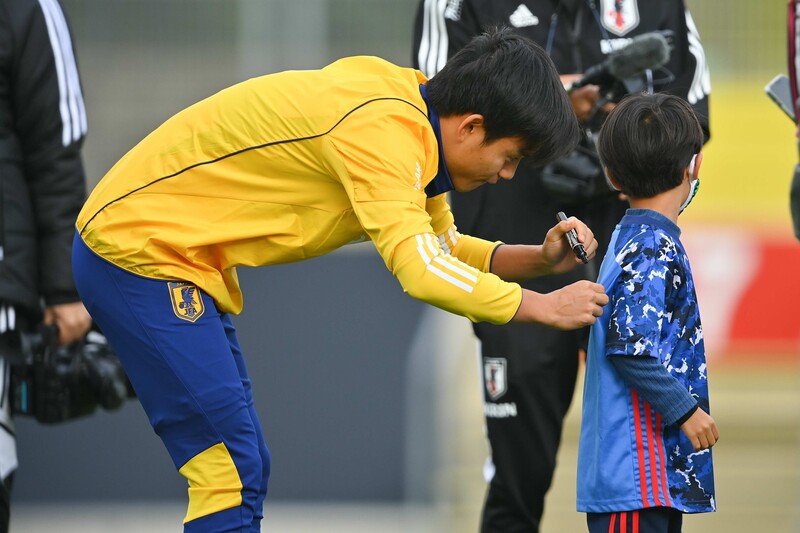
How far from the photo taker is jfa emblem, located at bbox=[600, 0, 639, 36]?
3945 mm

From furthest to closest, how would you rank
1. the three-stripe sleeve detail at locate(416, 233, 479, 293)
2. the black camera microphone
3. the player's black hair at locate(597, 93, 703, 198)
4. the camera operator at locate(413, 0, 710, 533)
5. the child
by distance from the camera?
1. the camera operator at locate(413, 0, 710, 533)
2. the black camera microphone
3. the player's black hair at locate(597, 93, 703, 198)
4. the child
5. the three-stripe sleeve detail at locate(416, 233, 479, 293)

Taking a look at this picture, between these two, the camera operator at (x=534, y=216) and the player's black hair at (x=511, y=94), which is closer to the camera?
the player's black hair at (x=511, y=94)

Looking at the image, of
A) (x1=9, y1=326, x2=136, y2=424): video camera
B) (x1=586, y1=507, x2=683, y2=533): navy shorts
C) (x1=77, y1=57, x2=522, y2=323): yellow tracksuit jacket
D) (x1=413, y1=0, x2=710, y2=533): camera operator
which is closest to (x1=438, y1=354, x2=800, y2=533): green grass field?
(x1=413, y1=0, x2=710, y2=533): camera operator

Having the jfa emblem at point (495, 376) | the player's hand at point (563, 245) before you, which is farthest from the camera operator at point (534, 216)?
the player's hand at point (563, 245)

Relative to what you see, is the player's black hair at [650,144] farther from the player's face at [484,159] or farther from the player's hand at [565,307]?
the player's hand at [565,307]

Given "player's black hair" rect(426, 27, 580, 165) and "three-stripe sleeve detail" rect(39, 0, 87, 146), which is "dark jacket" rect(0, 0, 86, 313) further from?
"player's black hair" rect(426, 27, 580, 165)

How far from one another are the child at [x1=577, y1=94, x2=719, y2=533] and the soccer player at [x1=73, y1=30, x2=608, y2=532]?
4.2 inches

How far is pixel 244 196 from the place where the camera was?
2.99 m

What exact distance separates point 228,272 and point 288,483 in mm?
3629

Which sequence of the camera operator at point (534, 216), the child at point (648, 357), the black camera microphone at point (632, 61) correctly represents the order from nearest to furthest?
the child at point (648, 357) < the black camera microphone at point (632, 61) < the camera operator at point (534, 216)

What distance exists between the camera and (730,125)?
24.7ft

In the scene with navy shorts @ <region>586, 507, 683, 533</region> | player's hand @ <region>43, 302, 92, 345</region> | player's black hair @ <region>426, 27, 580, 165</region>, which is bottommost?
navy shorts @ <region>586, 507, 683, 533</region>

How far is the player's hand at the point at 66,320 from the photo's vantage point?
156 inches

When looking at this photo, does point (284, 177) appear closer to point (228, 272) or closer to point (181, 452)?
point (228, 272)
